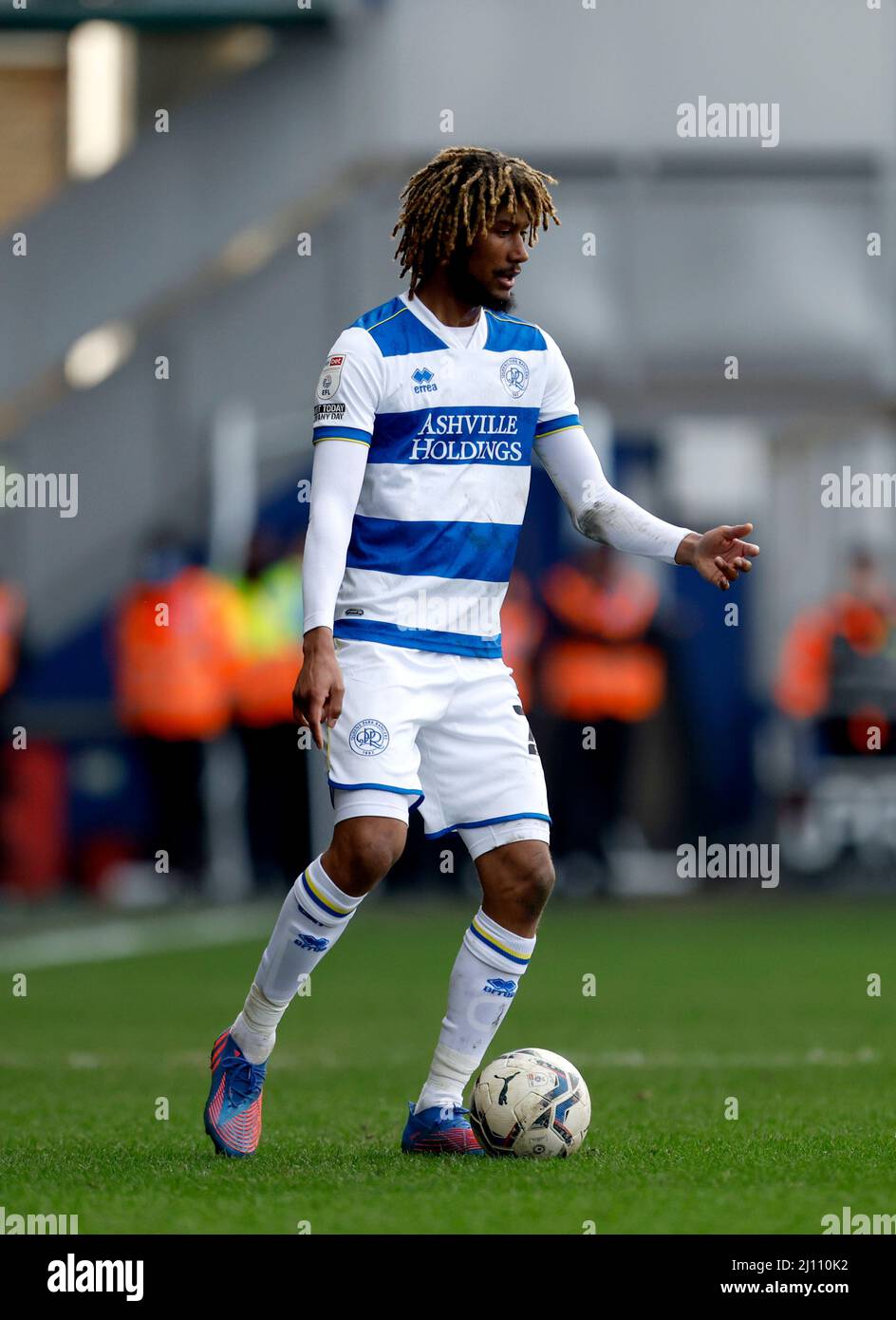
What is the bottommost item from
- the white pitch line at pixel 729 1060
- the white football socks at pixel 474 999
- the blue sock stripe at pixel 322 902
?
the white pitch line at pixel 729 1060

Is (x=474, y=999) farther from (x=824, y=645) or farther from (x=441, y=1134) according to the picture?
(x=824, y=645)

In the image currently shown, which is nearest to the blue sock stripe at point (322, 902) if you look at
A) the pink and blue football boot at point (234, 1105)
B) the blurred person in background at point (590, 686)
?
the pink and blue football boot at point (234, 1105)

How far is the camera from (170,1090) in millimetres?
7102

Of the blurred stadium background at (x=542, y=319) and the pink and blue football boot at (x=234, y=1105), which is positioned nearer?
the pink and blue football boot at (x=234, y=1105)

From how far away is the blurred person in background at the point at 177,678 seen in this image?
15.4m

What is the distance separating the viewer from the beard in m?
5.44

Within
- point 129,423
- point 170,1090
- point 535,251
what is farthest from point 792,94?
point 170,1090

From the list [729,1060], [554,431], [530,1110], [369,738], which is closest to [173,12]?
[729,1060]

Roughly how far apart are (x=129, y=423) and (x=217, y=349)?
84 centimetres

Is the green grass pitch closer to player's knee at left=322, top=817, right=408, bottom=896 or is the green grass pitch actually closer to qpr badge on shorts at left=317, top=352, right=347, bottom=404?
player's knee at left=322, top=817, right=408, bottom=896

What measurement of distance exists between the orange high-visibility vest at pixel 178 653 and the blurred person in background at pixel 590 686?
82.3 inches

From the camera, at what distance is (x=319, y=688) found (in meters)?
5.12

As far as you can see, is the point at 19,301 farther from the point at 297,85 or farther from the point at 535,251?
the point at 535,251

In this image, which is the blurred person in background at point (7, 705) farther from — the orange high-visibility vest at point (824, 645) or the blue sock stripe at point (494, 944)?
the blue sock stripe at point (494, 944)
